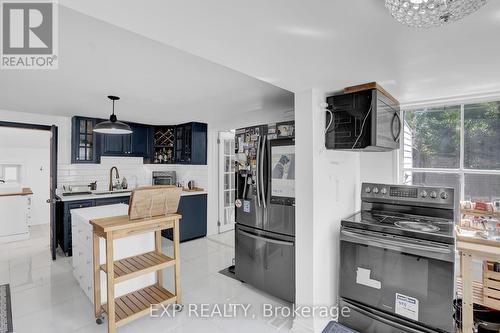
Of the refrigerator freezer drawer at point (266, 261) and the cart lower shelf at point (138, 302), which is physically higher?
the refrigerator freezer drawer at point (266, 261)

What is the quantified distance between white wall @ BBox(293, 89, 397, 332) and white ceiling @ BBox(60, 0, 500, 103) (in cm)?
33

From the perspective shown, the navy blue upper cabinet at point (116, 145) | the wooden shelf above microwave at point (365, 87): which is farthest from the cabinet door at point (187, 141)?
the wooden shelf above microwave at point (365, 87)

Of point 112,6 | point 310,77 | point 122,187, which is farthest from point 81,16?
point 122,187

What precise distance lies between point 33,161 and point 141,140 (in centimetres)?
332

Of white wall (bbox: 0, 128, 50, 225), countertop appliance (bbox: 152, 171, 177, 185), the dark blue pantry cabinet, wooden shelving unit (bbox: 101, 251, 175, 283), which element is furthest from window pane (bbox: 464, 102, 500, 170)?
white wall (bbox: 0, 128, 50, 225)

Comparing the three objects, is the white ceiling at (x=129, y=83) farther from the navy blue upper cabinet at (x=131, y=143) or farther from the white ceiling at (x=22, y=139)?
the white ceiling at (x=22, y=139)

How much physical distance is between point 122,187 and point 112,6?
164 inches

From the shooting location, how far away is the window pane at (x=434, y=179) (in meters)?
2.61

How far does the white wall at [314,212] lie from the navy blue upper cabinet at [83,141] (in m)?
3.67

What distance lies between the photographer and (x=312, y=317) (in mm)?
2068

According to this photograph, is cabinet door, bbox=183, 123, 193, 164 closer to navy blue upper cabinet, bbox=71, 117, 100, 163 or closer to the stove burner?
navy blue upper cabinet, bbox=71, 117, 100, 163

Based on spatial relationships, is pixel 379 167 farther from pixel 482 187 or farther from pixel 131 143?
pixel 131 143

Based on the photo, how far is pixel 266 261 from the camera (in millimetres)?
2637

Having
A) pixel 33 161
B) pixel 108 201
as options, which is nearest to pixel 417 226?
pixel 108 201
